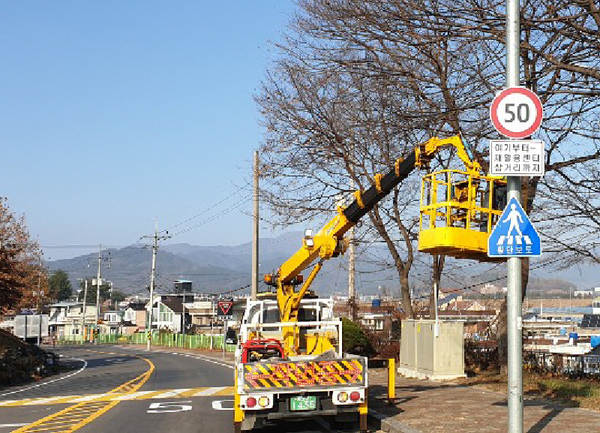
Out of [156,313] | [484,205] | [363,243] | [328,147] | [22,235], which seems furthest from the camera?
[156,313]

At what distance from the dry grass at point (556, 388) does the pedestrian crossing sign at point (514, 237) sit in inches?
258

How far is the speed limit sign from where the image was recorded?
9.35 m

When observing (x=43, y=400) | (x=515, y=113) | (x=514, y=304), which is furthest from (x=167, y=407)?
(x=515, y=113)

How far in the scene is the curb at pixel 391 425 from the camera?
41.2 feet

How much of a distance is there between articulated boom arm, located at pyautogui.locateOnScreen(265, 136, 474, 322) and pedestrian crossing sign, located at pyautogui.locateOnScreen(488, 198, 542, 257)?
434 cm

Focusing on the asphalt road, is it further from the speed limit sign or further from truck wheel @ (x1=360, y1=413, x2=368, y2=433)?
the speed limit sign

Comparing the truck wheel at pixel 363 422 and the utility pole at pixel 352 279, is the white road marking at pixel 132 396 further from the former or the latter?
the utility pole at pixel 352 279

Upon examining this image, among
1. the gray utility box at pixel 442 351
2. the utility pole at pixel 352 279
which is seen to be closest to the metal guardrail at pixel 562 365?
the gray utility box at pixel 442 351

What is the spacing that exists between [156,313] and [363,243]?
105m

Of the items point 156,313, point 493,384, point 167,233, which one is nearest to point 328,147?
point 493,384

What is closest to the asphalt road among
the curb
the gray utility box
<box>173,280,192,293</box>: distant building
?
the curb

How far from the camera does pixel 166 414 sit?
1706 cm

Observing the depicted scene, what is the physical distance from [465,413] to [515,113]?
690cm

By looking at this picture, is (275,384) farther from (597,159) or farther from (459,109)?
(597,159)
